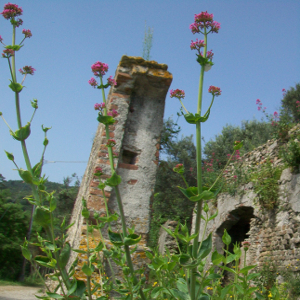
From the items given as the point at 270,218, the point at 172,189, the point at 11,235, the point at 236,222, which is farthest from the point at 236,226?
the point at 11,235

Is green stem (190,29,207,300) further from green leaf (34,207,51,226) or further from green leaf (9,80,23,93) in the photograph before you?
green leaf (9,80,23,93)

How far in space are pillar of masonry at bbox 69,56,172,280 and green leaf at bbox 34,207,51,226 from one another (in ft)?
6.63

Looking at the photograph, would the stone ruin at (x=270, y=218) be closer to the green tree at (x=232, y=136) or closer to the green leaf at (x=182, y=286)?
the green leaf at (x=182, y=286)

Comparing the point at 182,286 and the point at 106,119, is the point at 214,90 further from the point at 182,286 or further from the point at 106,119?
the point at 182,286

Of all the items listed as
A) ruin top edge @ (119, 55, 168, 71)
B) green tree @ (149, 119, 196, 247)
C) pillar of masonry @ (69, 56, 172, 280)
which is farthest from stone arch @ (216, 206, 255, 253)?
ruin top edge @ (119, 55, 168, 71)

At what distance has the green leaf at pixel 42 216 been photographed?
1.23 metres

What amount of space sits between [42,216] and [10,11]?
1.18m

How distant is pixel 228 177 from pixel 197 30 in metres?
8.28

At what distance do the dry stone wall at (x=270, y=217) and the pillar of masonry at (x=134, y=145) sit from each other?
2.96 metres

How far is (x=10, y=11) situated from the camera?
167cm

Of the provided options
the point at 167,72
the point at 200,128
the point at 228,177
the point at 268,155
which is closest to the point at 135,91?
the point at 167,72

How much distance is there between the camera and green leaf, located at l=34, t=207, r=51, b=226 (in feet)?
4.03

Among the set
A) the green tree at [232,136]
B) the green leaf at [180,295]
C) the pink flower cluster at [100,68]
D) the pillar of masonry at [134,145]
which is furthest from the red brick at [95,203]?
the green tree at [232,136]

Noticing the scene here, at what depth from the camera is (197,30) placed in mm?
1486
